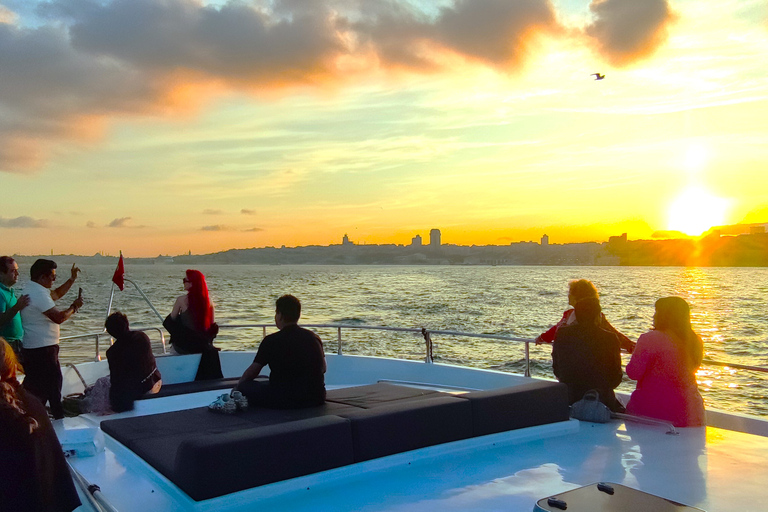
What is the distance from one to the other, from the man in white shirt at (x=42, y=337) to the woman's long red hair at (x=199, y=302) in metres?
1.56

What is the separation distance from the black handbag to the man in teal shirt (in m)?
4.79

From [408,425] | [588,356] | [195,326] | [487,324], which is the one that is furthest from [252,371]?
[487,324]

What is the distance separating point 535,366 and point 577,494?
60.9 ft

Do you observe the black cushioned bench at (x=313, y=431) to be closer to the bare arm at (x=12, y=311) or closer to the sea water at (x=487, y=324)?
the bare arm at (x=12, y=311)

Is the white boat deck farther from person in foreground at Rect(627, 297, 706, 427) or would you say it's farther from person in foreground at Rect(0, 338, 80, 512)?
person in foreground at Rect(0, 338, 80, 512)

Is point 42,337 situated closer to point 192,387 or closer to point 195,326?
point 192,387

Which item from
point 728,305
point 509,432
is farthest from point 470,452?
point 728,305

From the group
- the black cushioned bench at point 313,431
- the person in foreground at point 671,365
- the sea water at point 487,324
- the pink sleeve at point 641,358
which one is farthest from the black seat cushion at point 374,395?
the sea water at point 487,324

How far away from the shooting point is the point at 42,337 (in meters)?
5.44

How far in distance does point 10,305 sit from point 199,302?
198cm

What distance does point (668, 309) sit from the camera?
4.85m

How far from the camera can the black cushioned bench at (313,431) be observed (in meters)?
3.49

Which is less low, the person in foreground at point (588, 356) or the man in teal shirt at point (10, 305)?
the man in teal shirt at point (10, 305)

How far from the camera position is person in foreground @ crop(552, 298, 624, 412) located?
5.12 m
